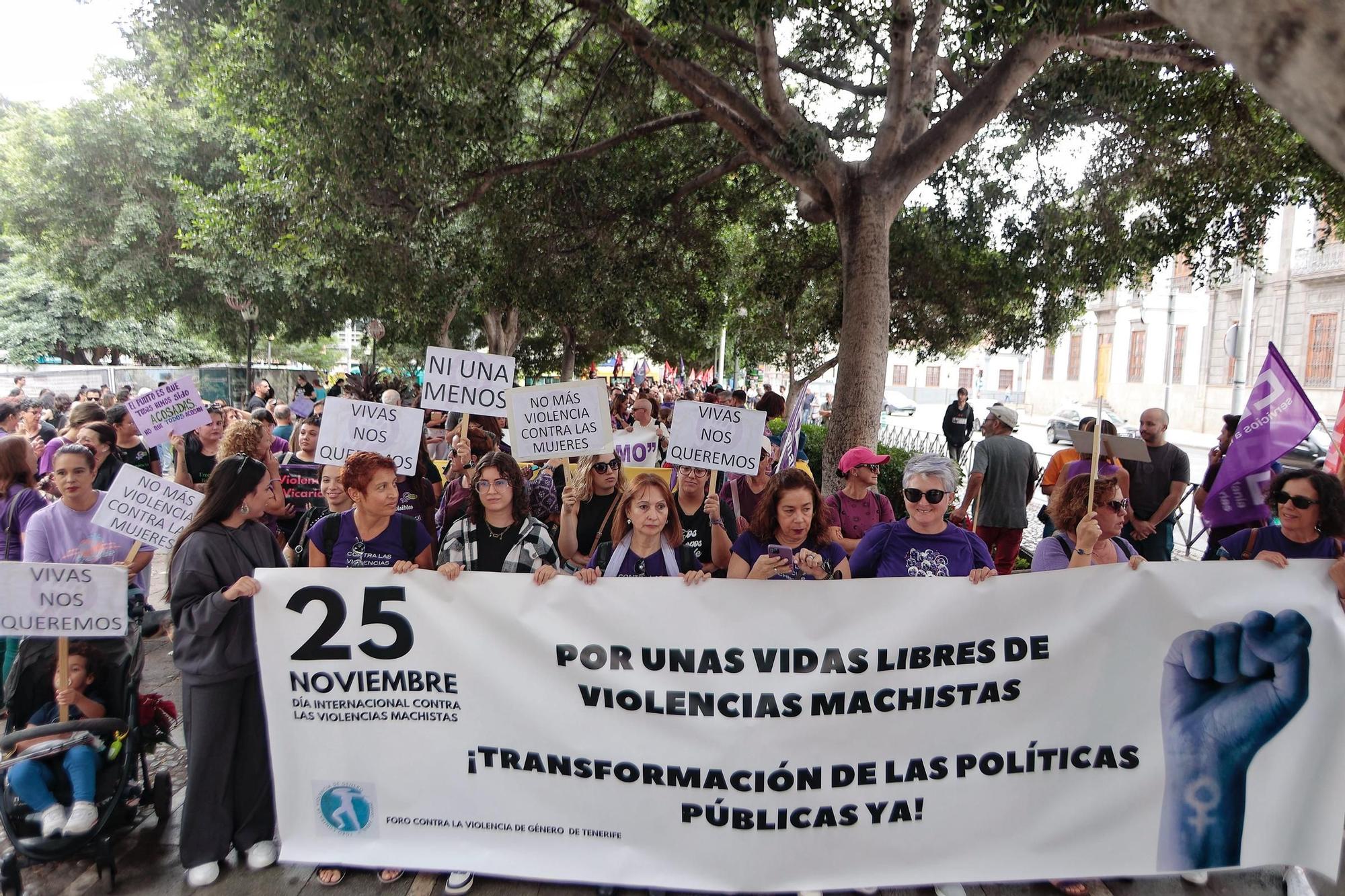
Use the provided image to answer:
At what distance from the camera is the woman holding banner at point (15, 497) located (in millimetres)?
4750

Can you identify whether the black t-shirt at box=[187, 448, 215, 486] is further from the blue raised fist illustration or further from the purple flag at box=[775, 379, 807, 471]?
the blue raised fist illustration

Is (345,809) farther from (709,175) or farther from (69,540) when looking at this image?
(709,175)

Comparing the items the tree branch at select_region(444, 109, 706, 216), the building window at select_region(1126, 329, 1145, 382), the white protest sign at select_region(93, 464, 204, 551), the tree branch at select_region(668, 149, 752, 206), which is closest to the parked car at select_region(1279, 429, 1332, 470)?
the tree branch at select_region(668, 149, 752, 206)

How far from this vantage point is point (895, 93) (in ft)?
28.0

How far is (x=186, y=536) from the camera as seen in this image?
11.7ft

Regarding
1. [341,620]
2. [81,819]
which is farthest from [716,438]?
[81,819]

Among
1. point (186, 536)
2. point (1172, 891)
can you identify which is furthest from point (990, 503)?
point (186, 536)

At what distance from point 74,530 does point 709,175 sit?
8.75 m

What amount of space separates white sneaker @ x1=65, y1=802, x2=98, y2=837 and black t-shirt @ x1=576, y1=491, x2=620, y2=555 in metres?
2.47

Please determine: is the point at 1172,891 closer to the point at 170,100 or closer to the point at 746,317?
the point at 746,317

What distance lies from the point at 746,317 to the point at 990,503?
13.7 metres

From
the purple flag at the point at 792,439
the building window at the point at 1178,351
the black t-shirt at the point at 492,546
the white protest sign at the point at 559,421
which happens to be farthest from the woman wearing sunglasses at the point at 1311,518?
the building window at the point at 1178,351

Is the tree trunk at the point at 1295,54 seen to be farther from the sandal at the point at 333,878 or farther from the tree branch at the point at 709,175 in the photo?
the tree branch at the point at 709,175

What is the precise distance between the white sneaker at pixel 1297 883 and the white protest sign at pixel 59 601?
4.93m
